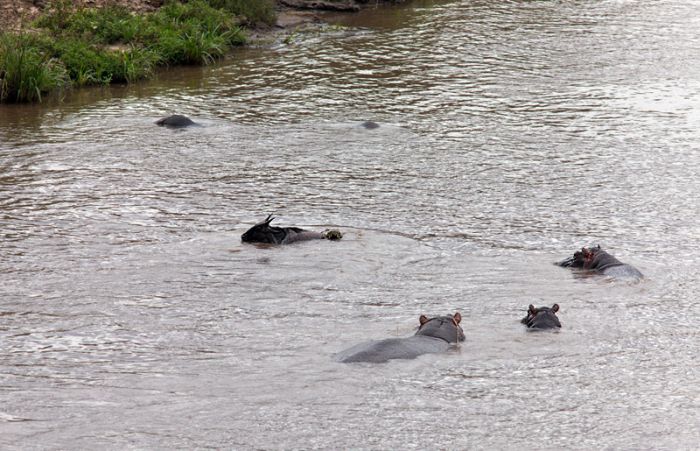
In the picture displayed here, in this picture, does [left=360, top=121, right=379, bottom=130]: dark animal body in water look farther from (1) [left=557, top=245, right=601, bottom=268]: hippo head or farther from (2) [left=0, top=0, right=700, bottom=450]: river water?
(1) [left=557, top=245, right=601, bottom=268]: hippo head

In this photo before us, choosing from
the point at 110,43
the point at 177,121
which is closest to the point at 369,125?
the point at 177,121

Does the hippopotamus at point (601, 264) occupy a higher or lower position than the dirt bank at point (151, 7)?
lower

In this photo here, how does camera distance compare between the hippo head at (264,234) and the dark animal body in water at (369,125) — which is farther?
the dark animal body in water at (369,125)

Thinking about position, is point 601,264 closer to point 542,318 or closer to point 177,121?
point 542,318

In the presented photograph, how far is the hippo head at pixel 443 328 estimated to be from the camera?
27.5 feet

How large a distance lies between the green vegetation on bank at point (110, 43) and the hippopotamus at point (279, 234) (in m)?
8.15

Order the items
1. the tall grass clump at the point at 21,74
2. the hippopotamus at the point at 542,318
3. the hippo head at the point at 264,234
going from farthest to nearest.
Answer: the tall grass clump at the point at 21,74 → the hippo head at the point at 264,234 → the hippopotamus at the point at 542,318

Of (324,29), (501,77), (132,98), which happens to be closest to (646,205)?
(501,77)

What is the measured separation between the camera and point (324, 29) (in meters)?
24.1

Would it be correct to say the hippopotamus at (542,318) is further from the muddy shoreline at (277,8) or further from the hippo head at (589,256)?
the muddy shoreline at (277,8)

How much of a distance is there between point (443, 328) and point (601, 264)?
230 cm

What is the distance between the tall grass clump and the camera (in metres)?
17.7

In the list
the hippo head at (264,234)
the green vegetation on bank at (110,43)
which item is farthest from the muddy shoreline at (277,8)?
the hippo head at (264,234)

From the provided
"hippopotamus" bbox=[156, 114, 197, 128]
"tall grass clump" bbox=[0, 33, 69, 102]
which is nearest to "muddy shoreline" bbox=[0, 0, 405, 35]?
"tall grass clump" bbox=[0, 33, 69, 102]
